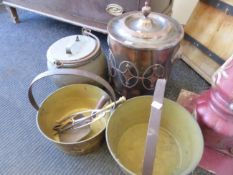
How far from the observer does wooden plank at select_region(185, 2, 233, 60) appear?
1.18 meters

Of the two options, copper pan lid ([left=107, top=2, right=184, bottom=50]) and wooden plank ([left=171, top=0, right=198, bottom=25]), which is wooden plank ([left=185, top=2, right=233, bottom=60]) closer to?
wooden plank ([left=171, top=0, right=198, bottom=25])

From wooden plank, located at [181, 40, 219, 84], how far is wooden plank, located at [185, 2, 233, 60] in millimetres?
64

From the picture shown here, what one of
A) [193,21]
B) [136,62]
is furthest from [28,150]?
[193,21]

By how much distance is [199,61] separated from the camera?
4.29 ft

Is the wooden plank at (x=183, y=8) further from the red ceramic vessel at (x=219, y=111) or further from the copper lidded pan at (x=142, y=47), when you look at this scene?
the red ceramic vessel at (x=219, y=111)

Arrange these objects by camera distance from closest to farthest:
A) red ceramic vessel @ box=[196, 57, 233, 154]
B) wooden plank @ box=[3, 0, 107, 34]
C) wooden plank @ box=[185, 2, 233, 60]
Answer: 1. red ceramic vessel @ box=[196, 57, 233, 154]
2. wooden plank @ box=[185, 2, 233, 60]
3. wooden plank @ box=[3, 0, 107, 34]

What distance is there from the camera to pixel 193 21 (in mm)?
1348

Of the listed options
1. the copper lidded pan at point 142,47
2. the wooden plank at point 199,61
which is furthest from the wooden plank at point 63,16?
the wooden plank at point 199,61

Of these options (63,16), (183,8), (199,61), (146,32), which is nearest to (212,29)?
(199,61)

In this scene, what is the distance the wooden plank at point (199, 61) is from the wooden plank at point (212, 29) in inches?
2.5

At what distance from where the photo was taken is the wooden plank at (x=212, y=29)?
1.18 m

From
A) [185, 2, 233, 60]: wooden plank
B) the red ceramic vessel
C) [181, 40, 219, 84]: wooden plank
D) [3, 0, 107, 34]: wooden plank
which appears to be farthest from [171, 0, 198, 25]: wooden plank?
the red ceramic vessel

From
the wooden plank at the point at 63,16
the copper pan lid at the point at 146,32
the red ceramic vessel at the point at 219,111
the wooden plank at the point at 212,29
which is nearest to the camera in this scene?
the red ceramic vessel at the point at 219,111

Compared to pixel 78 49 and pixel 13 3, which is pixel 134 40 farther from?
pixel 13 3
